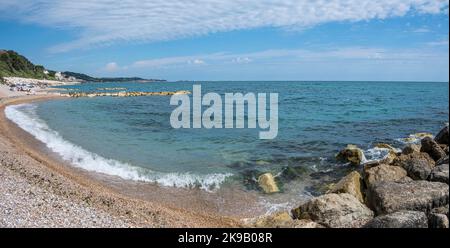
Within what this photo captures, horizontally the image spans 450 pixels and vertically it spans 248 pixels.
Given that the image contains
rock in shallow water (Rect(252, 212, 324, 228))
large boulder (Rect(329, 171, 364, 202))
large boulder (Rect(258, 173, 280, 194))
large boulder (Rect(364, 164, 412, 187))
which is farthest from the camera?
large boulder (Rect(258, 173, 280, 194))

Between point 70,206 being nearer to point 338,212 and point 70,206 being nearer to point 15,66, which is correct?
point 338,212

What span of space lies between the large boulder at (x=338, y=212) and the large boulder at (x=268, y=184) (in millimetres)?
3547

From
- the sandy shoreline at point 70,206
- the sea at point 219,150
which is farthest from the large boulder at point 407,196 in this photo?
the sandy shoreline at point 70,206

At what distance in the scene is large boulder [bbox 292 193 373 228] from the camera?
31.9 feet

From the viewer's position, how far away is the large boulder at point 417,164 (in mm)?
12336

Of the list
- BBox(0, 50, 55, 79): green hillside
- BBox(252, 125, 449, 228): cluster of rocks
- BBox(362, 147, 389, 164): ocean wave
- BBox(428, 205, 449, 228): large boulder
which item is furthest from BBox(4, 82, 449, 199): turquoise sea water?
BBox(0, 50, 55, 79): green hillside

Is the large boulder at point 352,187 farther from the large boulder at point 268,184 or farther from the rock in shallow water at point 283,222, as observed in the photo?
the large boulder at point 268,184

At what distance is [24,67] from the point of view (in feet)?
486

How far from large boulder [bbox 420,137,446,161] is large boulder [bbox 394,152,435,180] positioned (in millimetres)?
719

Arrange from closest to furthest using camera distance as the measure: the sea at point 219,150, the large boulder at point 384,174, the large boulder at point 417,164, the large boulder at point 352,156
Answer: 1. the large boulder at point 384,174
2. the large boulder at point 417,164
3. the sea at point 219,150
4. the large boulder at point 352,156

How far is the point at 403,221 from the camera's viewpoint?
7.94m

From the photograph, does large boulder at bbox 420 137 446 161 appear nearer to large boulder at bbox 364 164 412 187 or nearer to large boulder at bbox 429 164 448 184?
large boulder at bbox 364 164 412 187

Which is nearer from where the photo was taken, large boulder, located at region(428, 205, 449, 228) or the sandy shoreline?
large boulder, located at region(428, 205, 449, 228)
